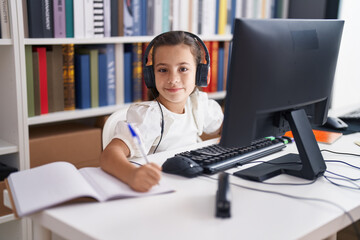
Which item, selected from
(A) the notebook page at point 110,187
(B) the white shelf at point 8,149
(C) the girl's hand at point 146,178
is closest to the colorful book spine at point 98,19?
(B) the white shelf at point 8,149

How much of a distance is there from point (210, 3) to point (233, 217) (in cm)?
188

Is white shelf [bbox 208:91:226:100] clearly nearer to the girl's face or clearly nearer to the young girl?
the young girl

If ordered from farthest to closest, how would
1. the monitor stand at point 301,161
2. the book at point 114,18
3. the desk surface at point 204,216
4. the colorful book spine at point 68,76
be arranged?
the book at point 114,18, the colorful book spine at point 68,76, the monitor stand at point 301,161, the desk surface at point 204,216

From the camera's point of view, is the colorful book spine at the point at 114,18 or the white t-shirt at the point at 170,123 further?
the colorful book spine at the point at 114,18

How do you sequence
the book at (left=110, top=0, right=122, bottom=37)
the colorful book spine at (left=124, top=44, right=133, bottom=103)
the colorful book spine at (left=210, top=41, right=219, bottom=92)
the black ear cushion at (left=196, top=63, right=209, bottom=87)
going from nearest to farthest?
the black ear cushion at (left=196, top=63, right=209, bottom=87)
the book at (left=110, top=0, right=122, bottom=37)
the colorful book spine at (left=124, top=44, right=133, bottom=103)
the colorful book spine at (left=210, top=41, right=219, bottom=92)

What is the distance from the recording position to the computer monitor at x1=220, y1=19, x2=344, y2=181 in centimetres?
106

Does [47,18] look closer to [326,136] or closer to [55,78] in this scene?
[55,78]

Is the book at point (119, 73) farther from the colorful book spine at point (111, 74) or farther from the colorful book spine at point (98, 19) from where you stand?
the colorful book spine at point (98, 19)

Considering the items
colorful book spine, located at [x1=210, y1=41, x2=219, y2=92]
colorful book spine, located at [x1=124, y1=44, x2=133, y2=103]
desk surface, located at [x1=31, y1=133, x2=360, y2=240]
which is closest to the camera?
desk surface, located at [x1=31, y1=133, x2=360, y2=240]

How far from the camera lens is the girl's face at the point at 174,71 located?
1.49m

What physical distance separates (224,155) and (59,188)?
19.6 inches

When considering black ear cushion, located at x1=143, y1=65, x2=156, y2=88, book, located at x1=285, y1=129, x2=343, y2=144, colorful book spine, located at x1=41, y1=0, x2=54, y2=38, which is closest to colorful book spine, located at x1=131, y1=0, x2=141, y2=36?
colorful book spine, located at x1=41, y1=0, x2=54, y2=38

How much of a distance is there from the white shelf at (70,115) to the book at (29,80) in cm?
4

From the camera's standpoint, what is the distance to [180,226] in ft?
2.95
